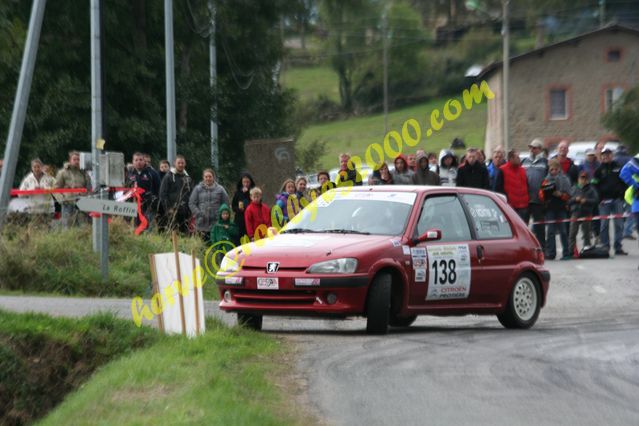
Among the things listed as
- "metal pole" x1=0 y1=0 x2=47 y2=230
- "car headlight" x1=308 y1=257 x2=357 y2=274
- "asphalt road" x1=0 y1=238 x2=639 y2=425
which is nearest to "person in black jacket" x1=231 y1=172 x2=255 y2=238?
"metal pole" x1=0 y1=0 x2=47 y2=230

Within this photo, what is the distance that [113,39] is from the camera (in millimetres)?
41562

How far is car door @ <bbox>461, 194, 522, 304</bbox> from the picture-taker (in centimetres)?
1479

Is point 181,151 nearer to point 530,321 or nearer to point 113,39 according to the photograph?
point 113,39

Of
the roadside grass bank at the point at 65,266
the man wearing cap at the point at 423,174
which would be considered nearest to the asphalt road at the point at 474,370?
the roadside grass bank at the point at 65,266

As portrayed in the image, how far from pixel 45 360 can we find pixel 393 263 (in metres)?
3.56

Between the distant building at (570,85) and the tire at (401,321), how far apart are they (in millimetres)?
56461

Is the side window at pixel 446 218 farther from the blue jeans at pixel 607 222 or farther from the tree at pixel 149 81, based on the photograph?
the tree at pixel 149 81

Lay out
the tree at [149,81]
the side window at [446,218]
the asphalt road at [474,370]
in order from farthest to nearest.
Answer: the tree at [149,81] → the side window at [446,218] → the asphalt road at [474,370]

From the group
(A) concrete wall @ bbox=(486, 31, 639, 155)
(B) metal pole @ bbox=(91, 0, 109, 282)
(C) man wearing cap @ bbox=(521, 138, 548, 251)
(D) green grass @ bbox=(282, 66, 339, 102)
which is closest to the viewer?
(B) metal pole @ bbox=(91, 0, 109, 282)

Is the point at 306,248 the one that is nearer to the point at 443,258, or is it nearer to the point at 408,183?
the point at 443,258

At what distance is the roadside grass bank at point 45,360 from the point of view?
43.9 ft

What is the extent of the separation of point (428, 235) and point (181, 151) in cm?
2822

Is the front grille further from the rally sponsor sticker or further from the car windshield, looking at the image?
the rally sponsor sticker

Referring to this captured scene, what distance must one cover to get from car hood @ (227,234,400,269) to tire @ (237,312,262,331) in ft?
1.80
